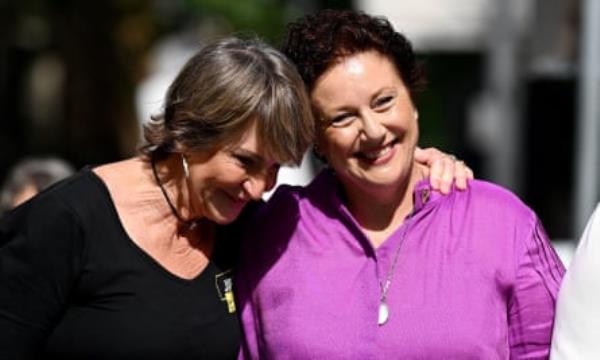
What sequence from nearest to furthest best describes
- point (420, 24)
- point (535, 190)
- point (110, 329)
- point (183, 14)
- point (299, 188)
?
point (110, 329)
point (299, 188)
point (535, 190)
point (420, 24)
point (183, 14)

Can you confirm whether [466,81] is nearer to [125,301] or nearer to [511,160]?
[511,160]

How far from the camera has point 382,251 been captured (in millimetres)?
3605

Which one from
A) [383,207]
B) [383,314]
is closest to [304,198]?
[383,207]

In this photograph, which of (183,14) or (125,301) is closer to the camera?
(125,301)

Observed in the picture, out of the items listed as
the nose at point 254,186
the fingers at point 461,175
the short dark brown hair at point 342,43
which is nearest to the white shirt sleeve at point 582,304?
the fingers at point 461,175

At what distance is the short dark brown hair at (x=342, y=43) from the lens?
3.58 metres

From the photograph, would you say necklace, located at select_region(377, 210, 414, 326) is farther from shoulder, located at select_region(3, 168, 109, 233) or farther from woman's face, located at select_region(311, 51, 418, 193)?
shoulder, located at select_region(3, 168, 109, 233)

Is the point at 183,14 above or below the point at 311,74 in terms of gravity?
below

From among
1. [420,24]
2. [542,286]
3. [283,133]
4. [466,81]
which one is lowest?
[466,81]

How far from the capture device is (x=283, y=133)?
343 centimetres

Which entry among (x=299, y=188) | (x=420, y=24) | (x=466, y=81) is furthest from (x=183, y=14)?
(x=299, y=188)

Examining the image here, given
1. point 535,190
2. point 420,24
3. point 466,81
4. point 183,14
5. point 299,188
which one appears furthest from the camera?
Result: point 183,14

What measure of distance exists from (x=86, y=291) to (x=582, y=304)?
119 cm

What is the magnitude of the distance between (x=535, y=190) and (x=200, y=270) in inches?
321
